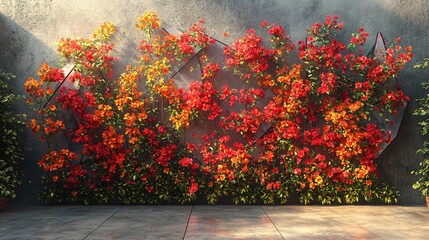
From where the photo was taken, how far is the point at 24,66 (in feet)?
21.8

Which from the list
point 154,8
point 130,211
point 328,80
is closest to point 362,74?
point 328,80

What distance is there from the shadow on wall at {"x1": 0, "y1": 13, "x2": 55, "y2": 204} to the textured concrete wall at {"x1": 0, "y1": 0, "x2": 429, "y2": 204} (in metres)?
0.01

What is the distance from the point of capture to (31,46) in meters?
6.65

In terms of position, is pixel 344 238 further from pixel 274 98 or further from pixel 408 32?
pixel 408 32

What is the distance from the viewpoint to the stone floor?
14.6 ft

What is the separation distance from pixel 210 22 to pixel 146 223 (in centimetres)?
284

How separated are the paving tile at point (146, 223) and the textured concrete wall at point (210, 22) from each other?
6.49 feet

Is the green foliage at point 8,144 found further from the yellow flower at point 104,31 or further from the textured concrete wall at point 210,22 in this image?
the yellow flower at point 104,31

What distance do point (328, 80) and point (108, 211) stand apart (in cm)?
302

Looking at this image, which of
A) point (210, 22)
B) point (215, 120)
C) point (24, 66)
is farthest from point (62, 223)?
point (210, 22)

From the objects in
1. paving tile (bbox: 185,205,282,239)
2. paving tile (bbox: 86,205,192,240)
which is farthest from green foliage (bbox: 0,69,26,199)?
paving tile (bbox: 185,205,282,239)

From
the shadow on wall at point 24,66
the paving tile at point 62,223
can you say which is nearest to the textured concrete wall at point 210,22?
the shadow on wall at point 24,66

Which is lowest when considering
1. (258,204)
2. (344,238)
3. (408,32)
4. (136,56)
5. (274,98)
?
(344,238)

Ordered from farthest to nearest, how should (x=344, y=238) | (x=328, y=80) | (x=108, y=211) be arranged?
1. (x=328, y=80)
2. (x=108, y=211)
3. (x=344, y=238)
